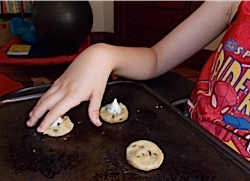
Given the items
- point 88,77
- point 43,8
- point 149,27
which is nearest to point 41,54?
point 43,8

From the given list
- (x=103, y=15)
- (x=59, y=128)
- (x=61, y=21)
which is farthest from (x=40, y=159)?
(x=103, y=15)

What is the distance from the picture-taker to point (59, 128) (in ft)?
1.64

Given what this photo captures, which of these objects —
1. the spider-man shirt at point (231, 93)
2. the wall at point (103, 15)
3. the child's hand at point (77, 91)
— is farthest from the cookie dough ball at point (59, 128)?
the wall at point (103, 15)

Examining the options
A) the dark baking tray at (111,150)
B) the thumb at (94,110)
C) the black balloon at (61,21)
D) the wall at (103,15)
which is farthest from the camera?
the wall at (103,15)

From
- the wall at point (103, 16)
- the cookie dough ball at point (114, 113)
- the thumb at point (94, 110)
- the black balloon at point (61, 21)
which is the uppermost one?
the thumb at point (94, 110)

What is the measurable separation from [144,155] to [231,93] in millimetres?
218

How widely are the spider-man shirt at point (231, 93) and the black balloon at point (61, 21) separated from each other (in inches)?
46.4

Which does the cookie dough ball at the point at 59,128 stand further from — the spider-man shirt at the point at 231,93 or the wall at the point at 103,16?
the wall at the point at 103,16

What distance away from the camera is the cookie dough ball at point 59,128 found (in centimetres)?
50

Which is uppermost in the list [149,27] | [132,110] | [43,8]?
→ [132,110]

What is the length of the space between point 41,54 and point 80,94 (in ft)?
4.09

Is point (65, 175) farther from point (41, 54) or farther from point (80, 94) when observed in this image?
point (41, 54)

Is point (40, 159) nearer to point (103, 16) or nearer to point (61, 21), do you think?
point (61, 21)

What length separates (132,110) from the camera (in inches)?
22.6
